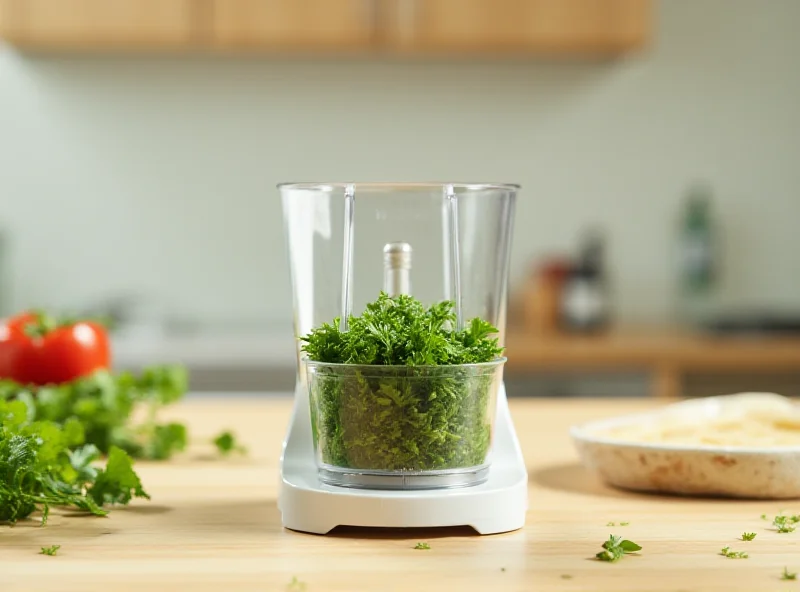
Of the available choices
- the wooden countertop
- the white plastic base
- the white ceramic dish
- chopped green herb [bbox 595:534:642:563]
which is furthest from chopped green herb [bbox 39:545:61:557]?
the white ceramic dish

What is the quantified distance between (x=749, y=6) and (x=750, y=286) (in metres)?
0.88

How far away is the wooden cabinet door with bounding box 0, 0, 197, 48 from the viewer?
2926 millimetres

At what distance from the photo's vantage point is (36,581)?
692mm

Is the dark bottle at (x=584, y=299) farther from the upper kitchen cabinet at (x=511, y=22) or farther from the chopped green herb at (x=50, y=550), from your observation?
the chopped green herb at (x=50, y=550)

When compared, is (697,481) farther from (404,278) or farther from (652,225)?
(652,225)

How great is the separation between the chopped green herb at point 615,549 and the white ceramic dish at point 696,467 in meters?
0.20

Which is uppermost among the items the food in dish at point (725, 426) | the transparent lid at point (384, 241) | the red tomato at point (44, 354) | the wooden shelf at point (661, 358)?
the transparent lid at point (384, 241)

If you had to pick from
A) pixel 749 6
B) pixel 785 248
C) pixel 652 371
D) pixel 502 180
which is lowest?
pixel 652 371

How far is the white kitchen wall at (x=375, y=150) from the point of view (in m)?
3.30

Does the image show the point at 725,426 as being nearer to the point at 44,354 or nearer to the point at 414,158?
the point at 44,354

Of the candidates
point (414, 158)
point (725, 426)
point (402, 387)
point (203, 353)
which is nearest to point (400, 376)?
point (402, 387)

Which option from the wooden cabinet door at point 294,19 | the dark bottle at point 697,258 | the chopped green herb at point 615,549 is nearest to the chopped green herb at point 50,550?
the chopped green herb at point 615,549

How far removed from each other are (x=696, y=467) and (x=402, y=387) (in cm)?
31

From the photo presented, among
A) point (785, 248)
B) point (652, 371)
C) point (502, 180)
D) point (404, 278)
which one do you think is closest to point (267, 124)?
point (502, 180)
